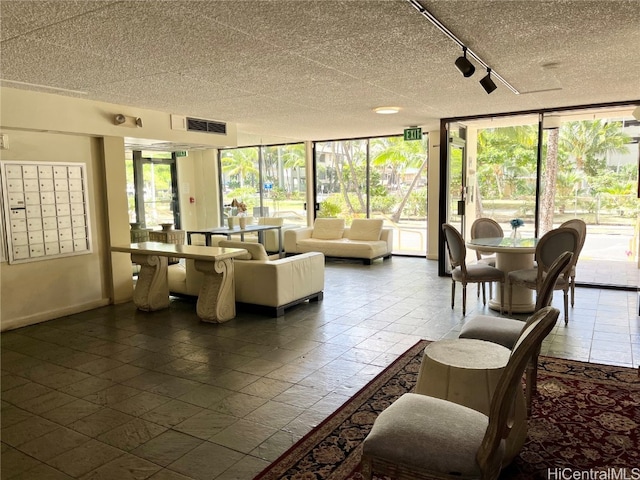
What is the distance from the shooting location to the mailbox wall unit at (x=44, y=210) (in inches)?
194

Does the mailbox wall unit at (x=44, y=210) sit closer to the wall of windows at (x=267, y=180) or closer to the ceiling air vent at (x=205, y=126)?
the ceiling air vent at (x=205, y=126)

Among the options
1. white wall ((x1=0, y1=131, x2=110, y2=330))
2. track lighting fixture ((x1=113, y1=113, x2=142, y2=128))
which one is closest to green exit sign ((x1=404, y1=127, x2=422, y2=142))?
track lighting fixture ((x1=113, y1=113, x2=142, y2=128))

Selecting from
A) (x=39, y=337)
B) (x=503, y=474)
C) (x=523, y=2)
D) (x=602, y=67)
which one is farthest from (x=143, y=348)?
(x=602, y=67)

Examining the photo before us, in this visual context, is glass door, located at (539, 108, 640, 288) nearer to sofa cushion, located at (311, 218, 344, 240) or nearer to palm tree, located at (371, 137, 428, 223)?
palm tree, located at (371, 137, 428, 223)

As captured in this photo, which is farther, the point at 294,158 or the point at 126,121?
the point at 294,158

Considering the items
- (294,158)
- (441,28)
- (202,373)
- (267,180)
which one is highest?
(441,28)

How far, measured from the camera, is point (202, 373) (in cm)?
366

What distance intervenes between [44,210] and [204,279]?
194cm

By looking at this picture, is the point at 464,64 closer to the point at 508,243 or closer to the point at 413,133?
the point at 508,243

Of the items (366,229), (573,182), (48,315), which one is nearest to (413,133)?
(366,229)

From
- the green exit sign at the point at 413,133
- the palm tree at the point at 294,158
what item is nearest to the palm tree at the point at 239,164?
the palm tree at the point at 294,158

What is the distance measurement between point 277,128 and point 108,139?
3.11 metres

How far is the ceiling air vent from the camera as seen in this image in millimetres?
6586

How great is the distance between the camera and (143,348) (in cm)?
429
